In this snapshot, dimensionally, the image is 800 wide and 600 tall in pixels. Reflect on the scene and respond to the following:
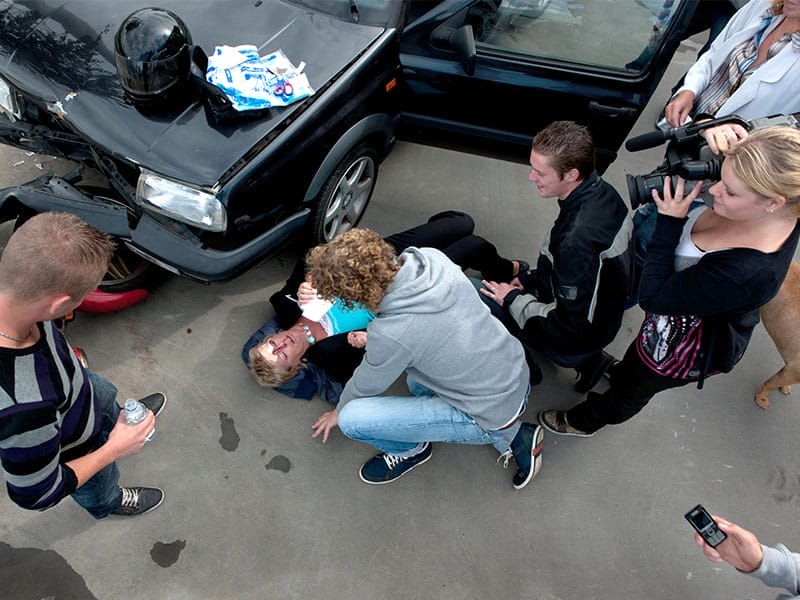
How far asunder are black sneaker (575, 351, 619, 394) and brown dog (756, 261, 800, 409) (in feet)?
2.67

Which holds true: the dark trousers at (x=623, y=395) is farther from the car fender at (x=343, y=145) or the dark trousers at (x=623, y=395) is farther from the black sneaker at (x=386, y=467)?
the car fender at (x=343, y=145)

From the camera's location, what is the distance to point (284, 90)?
2432mm

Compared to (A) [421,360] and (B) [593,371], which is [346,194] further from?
(B) [593,371]

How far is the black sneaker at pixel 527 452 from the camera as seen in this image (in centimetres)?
245

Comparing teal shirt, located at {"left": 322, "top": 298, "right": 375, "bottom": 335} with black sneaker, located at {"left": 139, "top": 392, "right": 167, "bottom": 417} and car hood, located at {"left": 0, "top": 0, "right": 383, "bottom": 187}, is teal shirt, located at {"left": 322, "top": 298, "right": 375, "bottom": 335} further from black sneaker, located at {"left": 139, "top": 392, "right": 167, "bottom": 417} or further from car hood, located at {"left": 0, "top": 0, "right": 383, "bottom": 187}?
black sneaker, located at {"left": 139, "top": 392, "right": 167, "bottom": 417}

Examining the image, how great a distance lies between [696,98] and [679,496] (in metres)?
2.06

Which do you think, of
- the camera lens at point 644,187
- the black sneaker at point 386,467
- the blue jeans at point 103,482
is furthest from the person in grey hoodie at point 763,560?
the blue jeans at point 103,482

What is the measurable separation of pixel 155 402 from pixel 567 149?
232 cm

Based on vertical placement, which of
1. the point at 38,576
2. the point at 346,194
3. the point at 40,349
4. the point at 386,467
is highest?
the point at 40,349

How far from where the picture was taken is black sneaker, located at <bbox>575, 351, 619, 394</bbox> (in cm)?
270

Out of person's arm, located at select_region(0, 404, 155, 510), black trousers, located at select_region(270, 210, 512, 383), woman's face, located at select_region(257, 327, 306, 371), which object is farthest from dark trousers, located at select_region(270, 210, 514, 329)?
person's arm, located at select_region(0, 404, 155, 510)

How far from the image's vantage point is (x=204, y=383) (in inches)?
106

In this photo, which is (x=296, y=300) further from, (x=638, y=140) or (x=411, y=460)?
(x=638, y=140)

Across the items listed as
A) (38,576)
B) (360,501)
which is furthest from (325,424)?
(38,576)
